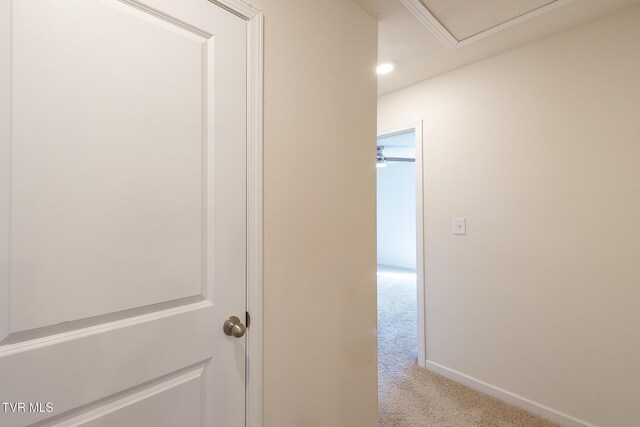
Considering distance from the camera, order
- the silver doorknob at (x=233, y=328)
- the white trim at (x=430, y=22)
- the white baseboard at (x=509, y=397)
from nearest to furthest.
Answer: the silver doorknob at (x=233, y=328) → the white trim at (x=430, y=22) → the white baseboard at (x=509, y=397)

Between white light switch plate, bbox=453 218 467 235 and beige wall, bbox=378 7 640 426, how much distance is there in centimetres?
4

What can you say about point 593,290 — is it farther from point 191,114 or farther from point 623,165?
point 191,114

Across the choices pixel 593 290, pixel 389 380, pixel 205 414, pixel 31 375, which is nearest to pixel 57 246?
pixel 31 375

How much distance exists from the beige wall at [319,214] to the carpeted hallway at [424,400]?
1.52 ft

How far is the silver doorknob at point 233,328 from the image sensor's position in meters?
0.93

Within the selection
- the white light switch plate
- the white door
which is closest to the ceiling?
the white door

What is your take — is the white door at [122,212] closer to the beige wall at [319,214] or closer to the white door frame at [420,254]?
the beige wall at [319,214]

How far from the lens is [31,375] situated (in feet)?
2.04

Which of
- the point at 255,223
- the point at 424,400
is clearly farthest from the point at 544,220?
the point at 255,223

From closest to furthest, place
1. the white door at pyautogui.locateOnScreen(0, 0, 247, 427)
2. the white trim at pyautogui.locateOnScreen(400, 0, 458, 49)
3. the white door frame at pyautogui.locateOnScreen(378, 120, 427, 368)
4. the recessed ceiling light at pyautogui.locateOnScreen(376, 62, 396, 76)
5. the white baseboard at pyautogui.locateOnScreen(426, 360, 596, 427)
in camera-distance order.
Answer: the white door at pyautogui.locateOnScreen(0, 0, 247, 427), the white trim at pyautogui.locateOnScreen(400, 0, 458, 49), the white baseboard at pyautogui.locateOnScreen(426, 360, 596, 427), the recessed ceiling light at pyautogui.locateOnScreen(376, 62, 396, 76), the white door frame at pyautogui.locateOnScreen(378, 120, 427, 368)

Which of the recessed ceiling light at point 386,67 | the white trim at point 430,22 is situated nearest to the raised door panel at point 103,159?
the white trim at point 430,22

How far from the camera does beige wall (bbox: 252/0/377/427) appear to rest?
1069 millimetres

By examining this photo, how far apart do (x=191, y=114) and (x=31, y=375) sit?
0.76m

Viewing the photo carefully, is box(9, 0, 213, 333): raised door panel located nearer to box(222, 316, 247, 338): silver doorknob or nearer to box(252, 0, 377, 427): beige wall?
box(222, 316, 247, 338): silver doorknob
